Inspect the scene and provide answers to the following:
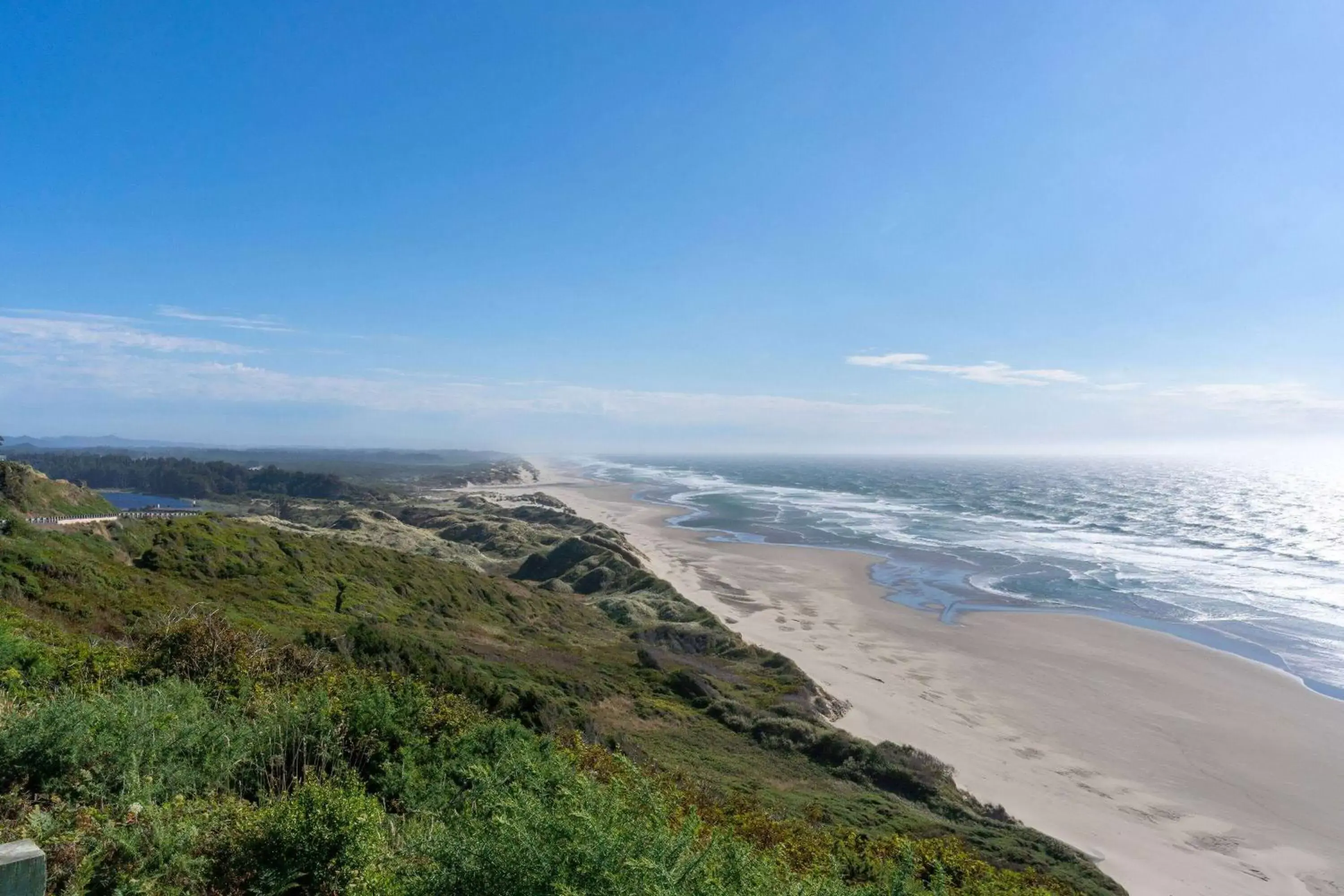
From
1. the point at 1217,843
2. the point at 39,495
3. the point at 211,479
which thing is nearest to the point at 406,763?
the point at 1217,843

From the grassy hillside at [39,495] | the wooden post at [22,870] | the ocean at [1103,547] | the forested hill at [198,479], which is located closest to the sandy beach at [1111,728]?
the ocean at [1103,547]

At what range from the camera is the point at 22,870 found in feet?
8.31

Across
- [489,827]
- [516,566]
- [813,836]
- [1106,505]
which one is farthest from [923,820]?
[1106,505]

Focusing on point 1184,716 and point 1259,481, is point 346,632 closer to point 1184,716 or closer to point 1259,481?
point 1184,716

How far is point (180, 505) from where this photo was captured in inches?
2741

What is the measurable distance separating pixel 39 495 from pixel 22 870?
3618 centimetres

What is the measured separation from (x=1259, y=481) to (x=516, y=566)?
174m

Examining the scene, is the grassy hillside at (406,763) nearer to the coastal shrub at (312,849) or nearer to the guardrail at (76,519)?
the coastal shrub at (312,849)

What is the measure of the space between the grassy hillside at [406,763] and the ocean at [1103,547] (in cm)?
2155

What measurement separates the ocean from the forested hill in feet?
158

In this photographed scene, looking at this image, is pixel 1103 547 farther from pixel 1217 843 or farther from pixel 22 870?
pixel 22 870

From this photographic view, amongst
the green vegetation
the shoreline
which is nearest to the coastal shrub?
the shoreline

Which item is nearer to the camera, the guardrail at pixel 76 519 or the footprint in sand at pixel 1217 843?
the footprint in sand at pixel 1217 843

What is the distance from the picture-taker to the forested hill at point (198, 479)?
93.1 meters
